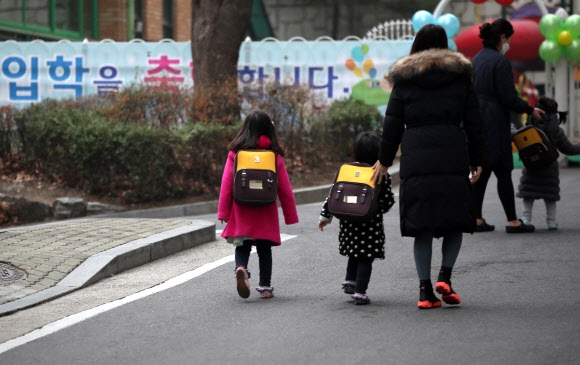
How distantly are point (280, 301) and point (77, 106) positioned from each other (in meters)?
10.1

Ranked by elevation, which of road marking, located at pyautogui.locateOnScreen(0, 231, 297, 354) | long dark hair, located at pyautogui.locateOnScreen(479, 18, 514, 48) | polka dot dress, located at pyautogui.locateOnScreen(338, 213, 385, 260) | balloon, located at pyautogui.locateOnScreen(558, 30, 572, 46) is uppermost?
balloon, located at pyautogui.locateOnScreen(558, 30, 572, 46)

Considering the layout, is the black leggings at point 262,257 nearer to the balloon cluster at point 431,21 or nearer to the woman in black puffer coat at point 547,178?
the woman in black puffer coat at point 547,178

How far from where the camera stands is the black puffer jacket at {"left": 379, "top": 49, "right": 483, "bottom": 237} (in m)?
6.71

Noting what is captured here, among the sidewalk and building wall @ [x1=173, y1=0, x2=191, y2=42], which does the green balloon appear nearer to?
the sidewalk

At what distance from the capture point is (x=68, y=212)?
14297 millimetres

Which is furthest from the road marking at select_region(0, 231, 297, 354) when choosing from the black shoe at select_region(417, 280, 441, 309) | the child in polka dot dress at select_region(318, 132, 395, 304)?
the black shoe at select_region(417, 280, 441, 309)

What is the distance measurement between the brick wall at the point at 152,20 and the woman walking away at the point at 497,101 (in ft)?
63.4

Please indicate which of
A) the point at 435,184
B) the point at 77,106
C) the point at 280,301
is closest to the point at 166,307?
the point at 280,301

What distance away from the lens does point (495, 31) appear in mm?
10375

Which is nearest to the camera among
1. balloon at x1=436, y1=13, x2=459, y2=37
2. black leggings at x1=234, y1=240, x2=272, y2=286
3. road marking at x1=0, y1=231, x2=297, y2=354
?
road marking at x1=0, y1=231, x2=297, y2=354

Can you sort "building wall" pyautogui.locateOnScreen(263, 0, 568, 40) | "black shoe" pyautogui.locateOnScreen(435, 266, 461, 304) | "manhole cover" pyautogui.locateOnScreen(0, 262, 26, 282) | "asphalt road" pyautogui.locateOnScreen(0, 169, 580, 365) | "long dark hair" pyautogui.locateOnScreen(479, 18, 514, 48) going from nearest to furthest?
"asphalt road" pyautogui.locateOnScreen(0, 169, 580, 365) → "black shoe" pyautogui.locateOnScreen(435, 266, 461, 304) → "manhole cover" pyautogui.locateOnScreen(0, 262, 26, 282) → "long dark hair" pyautogui.locateOnScreen(479, 18, 514, 48) → "building wall" pyautogui.locateOnScreen(263, 0, 568, 40)

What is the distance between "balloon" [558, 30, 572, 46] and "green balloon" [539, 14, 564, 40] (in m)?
0.14

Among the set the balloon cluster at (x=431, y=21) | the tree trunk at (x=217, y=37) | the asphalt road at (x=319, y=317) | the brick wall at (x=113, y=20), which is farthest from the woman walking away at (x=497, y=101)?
the brick wall at (x=113, y=20)

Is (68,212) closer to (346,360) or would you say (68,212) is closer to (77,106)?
(77,106)
